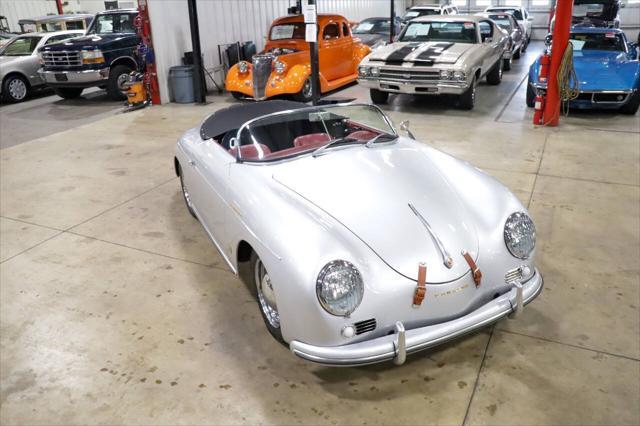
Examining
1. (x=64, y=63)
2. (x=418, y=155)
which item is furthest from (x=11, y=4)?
(x=418, y=155)

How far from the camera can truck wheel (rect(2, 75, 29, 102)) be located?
11326 mm

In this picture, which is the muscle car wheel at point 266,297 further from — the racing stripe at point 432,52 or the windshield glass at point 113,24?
the windshield glass at point 113,24

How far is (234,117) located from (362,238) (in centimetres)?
224

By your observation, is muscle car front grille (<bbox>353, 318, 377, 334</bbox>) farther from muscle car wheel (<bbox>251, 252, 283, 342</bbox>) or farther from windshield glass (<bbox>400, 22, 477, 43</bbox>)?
windshield glass (<bbox>400, 22, 477, 43</bbox>)

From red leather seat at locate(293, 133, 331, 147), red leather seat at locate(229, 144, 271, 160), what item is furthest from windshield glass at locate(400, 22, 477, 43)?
red leather seat at locate(229, 144, 271, 160)

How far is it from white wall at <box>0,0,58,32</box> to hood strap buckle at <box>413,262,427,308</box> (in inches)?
1006

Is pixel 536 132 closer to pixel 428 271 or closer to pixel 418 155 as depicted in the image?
pixel 418 155

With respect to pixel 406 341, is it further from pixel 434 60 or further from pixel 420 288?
pixel 434 60

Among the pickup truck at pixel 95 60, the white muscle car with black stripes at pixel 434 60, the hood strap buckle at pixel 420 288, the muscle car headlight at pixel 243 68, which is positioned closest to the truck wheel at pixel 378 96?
the white muscle car with black stripes at pixel 434 60

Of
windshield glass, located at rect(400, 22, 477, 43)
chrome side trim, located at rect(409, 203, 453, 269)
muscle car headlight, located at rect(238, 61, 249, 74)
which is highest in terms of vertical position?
windshield glass, located at rect(400, 22, 477, 43)

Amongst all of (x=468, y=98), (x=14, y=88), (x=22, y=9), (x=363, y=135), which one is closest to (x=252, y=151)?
(x=363, y=135)

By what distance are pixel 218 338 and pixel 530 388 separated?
179 cm

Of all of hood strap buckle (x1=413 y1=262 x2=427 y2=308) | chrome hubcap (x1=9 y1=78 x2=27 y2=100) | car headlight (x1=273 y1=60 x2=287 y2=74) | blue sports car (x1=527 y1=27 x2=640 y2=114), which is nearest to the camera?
hood strap buckle (x1=413 y1=262 x2=427 y2=308)

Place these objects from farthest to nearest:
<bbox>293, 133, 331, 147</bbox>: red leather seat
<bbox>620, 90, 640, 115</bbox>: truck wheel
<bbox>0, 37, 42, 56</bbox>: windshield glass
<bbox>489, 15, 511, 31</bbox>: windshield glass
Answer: <bbox>489, 15, 511, 31</bbox>: windshield glass < <bbox>0, 37, 42, 56</bbox>: windshield glass < <bbox>620, 90, 640, 115</bbox>: truck wheel < <bbox>293, 133, 331, 147</bbox>: red leather seat
